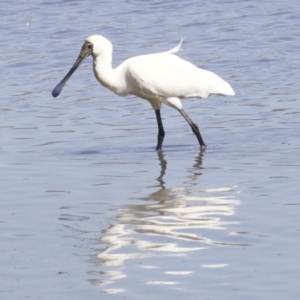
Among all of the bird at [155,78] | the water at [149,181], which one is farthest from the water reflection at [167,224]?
the bird at [155,78]

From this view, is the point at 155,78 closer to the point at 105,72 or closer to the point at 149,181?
the point at 105,72

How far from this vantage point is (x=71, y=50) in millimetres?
16359

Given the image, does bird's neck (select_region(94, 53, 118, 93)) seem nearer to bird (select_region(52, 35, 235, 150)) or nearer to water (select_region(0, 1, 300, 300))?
bird (select_region(52, 35, 235, 150))

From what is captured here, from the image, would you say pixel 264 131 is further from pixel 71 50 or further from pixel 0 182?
pixel 71 50

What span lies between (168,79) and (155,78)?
0.18 m

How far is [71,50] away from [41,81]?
2.72 meters

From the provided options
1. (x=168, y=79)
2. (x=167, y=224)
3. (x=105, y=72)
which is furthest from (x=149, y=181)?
(x=168, y=79)

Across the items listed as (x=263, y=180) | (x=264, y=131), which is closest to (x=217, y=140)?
(x=264, y=131)

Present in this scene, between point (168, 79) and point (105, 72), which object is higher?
point (105, 72)

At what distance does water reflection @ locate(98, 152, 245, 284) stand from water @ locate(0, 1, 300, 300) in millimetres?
11

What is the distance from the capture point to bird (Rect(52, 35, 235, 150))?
10.2 m

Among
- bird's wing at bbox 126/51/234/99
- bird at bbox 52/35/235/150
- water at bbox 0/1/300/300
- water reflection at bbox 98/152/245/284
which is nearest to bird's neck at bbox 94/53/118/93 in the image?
bird at bbox 52/35/235/150

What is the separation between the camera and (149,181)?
828cm

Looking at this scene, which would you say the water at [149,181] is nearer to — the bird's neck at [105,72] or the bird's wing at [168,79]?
the bird's wing at [168,79]
